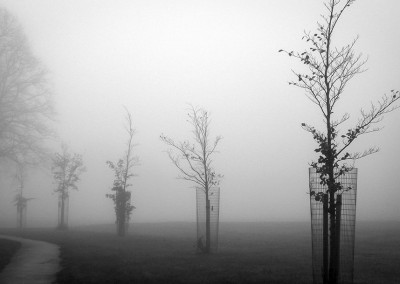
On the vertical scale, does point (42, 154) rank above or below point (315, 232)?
above

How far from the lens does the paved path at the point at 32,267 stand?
13.6m

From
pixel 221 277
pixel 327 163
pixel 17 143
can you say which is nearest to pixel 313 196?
pixel 327 163

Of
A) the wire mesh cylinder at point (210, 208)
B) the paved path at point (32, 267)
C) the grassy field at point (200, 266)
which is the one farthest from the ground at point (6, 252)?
the wire mesh cylinder at point (210, 208)

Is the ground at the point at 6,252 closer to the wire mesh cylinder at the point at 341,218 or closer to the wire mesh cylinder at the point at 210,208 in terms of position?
the wire mesh cylinder at the point at 210,208

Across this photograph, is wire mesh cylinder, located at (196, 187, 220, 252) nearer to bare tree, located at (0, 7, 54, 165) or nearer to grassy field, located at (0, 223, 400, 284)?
grassy field, located at (0, 223, 400, 284)

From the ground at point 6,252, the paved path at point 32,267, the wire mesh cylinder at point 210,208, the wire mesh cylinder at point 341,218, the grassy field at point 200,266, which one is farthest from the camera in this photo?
the wire mesh cylinder at point 210,208

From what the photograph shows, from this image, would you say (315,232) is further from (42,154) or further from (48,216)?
(48,216)

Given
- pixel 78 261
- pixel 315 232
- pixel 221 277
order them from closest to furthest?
pixel 315 232, pixel 221 277, pixel 78 261

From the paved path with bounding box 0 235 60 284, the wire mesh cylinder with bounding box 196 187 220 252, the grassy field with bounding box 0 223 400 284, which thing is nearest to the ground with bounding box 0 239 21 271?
the paved path with bounding box 0 235 60 284

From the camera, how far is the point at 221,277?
13695mm

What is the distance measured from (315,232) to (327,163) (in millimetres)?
2143

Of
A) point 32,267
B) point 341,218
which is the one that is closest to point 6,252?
point 32,267

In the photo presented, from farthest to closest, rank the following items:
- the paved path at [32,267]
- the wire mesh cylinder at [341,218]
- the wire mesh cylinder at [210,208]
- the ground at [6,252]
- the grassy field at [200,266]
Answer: the wire mesh cylinder at [210,208], the ground at [6,252], the paved path at [32,267], the grassy field at [200,266], the wire mesh cylinder at [341,218]

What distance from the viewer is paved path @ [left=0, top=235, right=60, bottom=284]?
13632 mm
